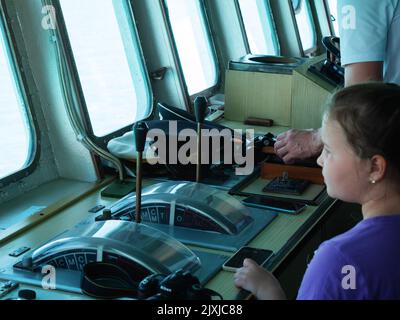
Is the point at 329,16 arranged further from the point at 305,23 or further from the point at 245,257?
the point at 245,257

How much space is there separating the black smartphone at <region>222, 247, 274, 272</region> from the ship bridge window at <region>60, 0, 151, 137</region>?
1.07m

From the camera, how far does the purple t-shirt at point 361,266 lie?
4.60ft

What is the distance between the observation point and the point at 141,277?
168 centimetres

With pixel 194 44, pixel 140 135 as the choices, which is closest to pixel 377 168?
pixel 140 135

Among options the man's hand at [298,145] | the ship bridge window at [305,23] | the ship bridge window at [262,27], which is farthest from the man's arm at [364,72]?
the ship bridge window at [305,23]

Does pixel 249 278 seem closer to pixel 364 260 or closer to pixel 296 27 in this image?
pixel 364 260

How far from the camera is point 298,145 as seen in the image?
242 cm

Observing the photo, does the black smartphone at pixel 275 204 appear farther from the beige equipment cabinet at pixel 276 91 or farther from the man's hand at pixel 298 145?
the beige equipment cabinet at pixel 276 91

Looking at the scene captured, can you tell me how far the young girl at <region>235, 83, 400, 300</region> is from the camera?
1.41 metres

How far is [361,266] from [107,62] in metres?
1.97

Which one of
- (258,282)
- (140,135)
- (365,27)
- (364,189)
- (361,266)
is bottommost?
(258,282)
